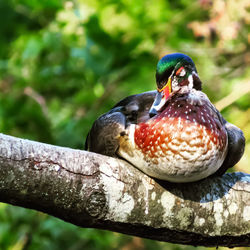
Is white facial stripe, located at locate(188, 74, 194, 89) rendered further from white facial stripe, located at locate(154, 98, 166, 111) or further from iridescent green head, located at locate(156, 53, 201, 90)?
white facial stripe, located at locate(154, 98, 166, 111)

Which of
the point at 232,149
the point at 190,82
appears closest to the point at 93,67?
the point at 190,82

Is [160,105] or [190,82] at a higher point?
[190,82]

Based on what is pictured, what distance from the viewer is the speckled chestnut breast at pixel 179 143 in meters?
1.85

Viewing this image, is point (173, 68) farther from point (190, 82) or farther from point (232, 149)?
point (232, 149)

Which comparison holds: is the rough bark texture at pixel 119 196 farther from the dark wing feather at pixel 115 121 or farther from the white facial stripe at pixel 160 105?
the white facial stripe at pixel 160 105

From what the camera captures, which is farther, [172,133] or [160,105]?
[160,105]

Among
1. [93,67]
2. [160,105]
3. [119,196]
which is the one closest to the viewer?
[119,196]

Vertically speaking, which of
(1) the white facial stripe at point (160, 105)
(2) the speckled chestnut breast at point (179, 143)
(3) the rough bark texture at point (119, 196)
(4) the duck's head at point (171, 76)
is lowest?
(3) the rough bark texture at point (119, 196)

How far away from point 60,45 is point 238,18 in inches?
53.0

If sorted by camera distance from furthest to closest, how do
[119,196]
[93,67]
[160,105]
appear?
[93,67], [160,105], [119,196]

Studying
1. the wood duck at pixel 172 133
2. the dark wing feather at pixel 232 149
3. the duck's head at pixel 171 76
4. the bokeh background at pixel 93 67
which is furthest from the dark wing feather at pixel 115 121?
the bokeh background at pixel 93 67

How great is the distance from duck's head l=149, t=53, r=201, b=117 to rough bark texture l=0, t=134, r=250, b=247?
0.30 m

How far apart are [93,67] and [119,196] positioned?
2.08m

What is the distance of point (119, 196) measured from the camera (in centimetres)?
181
